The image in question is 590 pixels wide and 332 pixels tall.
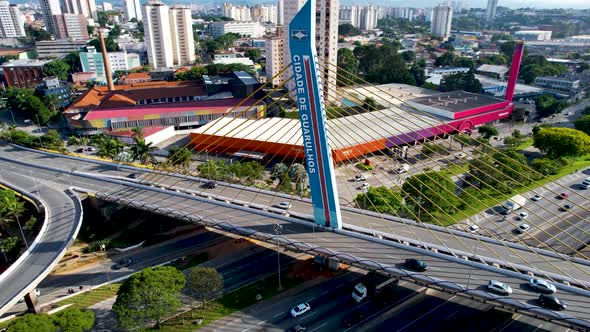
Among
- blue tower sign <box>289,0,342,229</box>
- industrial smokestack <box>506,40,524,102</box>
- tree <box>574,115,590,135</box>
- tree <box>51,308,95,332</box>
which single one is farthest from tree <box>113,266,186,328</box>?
industrial smokestack <box>506,40,524,102</box>

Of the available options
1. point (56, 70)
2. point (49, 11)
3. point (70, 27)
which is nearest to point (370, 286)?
point (56, 70)

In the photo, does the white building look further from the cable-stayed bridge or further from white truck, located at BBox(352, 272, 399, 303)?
white truck, located at BBox(352, 272, 399, 303)

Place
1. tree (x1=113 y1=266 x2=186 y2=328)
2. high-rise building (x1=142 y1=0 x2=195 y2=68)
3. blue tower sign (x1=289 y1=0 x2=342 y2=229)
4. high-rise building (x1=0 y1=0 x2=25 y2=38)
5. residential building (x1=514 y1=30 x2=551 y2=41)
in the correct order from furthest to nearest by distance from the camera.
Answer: residential building (x1=514 y1=30 x2=551 y2=41)
high-rise building (x1=0 y1=0 x2=25 y2=38)
high-rise building (x1=142 y1=0 x2=195 y2=68)
blue tower sign (x1=289 y1=0 x2=342 y2=229)
tree (x1=113 y1=266 x2=186 y2=328)

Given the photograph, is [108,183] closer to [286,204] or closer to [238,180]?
[238,180]

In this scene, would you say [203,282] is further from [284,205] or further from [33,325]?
[284,205]

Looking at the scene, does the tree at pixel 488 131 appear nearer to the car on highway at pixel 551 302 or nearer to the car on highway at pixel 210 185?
the car on highway at pixel 551 302

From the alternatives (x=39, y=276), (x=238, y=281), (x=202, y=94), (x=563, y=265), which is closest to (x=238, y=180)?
(x=238, y=281)
